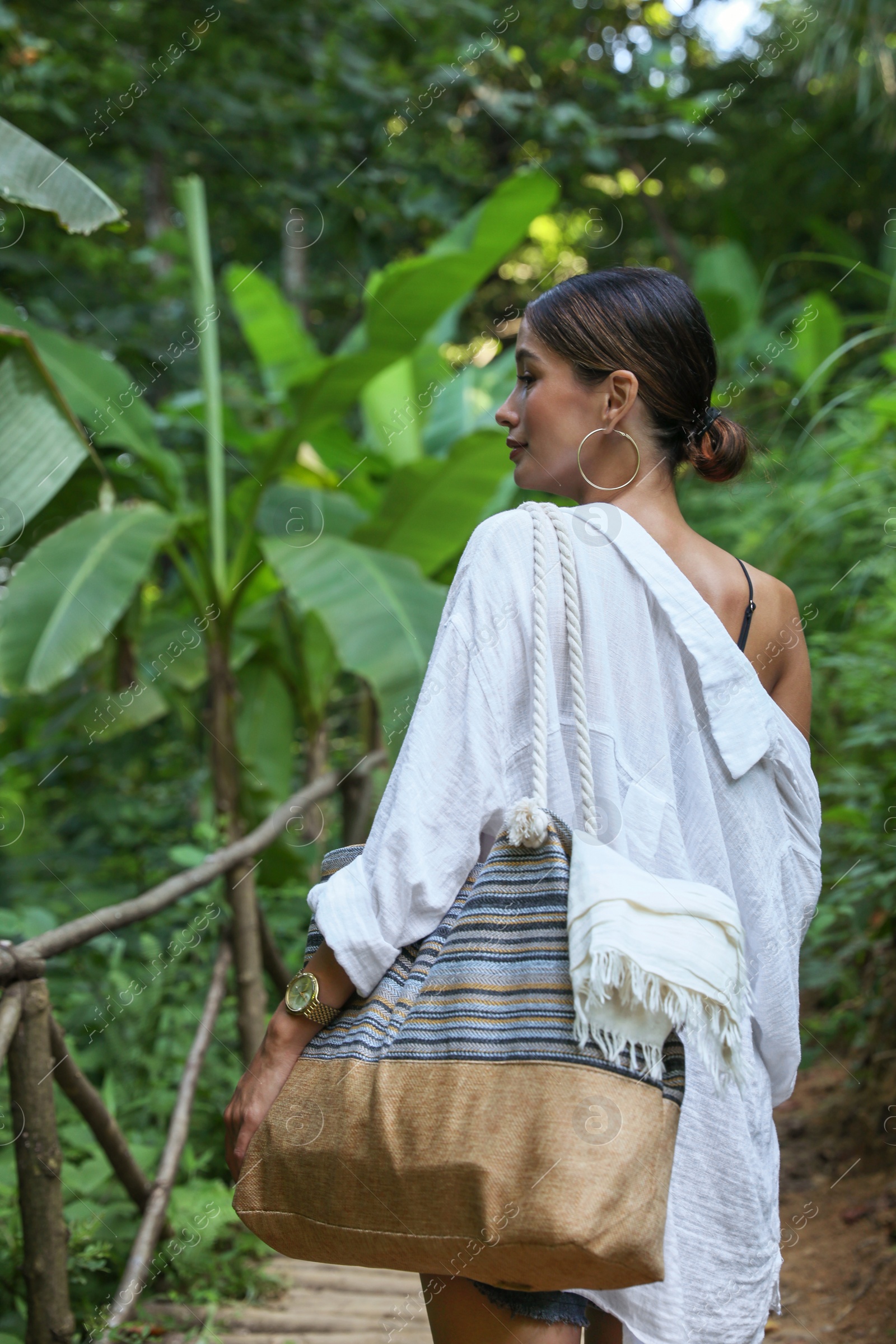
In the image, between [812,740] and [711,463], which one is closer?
[711,463]

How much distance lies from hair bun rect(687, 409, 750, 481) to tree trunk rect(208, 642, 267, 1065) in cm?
214

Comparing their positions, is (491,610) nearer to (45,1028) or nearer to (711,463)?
(711,463)

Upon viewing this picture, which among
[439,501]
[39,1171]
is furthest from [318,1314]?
[439,501]

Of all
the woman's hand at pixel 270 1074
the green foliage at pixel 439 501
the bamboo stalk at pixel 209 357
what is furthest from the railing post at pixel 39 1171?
the green foliage at pixel 439 501

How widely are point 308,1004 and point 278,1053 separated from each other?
0.06 meters

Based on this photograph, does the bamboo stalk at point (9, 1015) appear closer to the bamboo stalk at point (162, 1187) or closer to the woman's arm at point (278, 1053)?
the bamboo stalk at point (162, 1187)

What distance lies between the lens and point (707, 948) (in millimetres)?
933

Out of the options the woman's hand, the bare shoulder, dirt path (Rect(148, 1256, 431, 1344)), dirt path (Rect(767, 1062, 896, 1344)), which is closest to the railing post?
dirt path (Rect(148, 1256, 431, 1344))

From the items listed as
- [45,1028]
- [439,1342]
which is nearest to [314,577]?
[45,1028]

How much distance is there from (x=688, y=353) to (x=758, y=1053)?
810 millimetres

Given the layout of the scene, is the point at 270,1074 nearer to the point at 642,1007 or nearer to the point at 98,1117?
the point at 642,1007

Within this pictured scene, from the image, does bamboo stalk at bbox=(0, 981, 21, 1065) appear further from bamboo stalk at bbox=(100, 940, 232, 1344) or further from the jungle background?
the jungle background

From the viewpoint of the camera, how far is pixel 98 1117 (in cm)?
217

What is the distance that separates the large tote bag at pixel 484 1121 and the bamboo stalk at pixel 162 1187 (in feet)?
3.91
